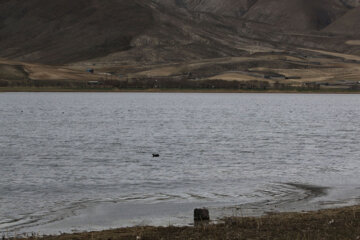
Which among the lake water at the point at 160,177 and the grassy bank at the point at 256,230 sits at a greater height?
the grassy bank at the point at 256,230

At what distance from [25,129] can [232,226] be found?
6694 cm

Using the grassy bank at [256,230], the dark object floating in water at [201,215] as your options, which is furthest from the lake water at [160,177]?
the grassy bank at [256,230]

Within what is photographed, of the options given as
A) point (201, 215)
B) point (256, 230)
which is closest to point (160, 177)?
point (201, 215)

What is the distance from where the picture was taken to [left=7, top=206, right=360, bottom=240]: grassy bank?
23688mm

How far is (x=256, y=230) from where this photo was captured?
24781 millimetres

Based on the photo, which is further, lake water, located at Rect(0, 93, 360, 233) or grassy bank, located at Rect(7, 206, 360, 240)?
lake water, located at Rect(0, 93, 360, 233)

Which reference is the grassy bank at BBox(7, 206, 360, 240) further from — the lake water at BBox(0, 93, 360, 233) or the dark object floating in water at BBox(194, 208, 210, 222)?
the lake water at BBox(0, 93, 360, 233)

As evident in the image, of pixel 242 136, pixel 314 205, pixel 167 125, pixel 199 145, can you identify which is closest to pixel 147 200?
pixel 314 205

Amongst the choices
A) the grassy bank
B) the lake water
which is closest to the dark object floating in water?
the grassy bank

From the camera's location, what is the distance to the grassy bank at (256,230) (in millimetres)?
23688

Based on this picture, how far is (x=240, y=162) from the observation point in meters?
53.3

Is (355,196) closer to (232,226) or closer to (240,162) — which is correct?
(232,226)

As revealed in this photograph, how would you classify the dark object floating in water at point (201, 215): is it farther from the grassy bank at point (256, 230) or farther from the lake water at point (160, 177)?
the lake water at point (160, 177)

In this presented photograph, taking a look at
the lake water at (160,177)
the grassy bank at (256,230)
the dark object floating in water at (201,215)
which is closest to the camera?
the grassy bank at (256,230)
